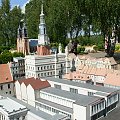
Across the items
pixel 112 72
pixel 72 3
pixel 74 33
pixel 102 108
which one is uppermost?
pixel 72 3

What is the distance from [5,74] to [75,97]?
61.0ft

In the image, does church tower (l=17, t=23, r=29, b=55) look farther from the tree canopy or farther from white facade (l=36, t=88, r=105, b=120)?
white facade (l=36, t=88, r=105, b=120)

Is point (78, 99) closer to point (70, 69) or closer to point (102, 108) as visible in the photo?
point (102, 108)

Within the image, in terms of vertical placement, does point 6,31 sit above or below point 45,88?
above

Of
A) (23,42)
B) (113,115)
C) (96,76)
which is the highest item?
(23,42)

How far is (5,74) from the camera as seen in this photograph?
180 ft

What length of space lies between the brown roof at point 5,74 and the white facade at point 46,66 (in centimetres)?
487

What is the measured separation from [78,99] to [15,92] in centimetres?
1797

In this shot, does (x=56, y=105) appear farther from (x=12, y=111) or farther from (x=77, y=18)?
Answer: (x=77, y=18)

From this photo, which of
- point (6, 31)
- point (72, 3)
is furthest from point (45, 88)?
point (6, 31)

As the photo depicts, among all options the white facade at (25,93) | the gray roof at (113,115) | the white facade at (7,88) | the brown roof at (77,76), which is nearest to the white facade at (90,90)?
the gray roof at (113,115)

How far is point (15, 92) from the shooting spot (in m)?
54.1

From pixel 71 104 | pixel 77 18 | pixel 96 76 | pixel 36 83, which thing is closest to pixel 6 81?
pixel 36 83

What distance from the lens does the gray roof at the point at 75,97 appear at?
127 ft
